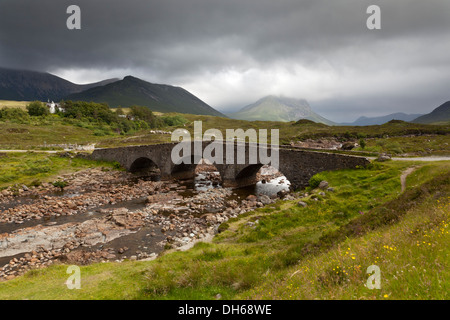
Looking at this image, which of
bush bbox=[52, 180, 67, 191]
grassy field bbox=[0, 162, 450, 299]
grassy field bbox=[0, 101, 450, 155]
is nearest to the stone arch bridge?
A: grassy field bbox=[0, 162, 450, 299]

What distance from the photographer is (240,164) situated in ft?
114

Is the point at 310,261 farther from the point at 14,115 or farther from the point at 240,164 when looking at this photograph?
the point at 14,115

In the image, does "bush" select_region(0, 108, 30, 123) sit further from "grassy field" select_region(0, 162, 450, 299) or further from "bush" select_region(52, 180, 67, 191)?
"grassy field" select_region(0, 162, 450, 299)

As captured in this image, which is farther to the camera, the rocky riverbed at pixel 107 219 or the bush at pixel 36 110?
the bush at pixel 36 110

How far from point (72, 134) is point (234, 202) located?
271ft

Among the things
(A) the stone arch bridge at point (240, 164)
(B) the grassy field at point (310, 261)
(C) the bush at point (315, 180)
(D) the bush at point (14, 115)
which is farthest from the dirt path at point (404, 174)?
(D) the bush at point (14, 115)

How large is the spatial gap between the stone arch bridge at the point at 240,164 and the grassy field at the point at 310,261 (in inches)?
323

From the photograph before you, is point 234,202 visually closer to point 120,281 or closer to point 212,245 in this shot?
point 212,245

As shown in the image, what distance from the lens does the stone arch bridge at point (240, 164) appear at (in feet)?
87.0

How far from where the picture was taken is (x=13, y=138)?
72.9 metres

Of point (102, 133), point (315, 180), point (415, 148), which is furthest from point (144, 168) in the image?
point (102, 133)

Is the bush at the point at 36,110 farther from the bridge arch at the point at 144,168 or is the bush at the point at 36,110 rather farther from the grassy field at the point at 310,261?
the grassy field at the point at 310,261

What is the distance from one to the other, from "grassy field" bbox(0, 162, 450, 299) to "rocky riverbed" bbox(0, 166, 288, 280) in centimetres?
406
